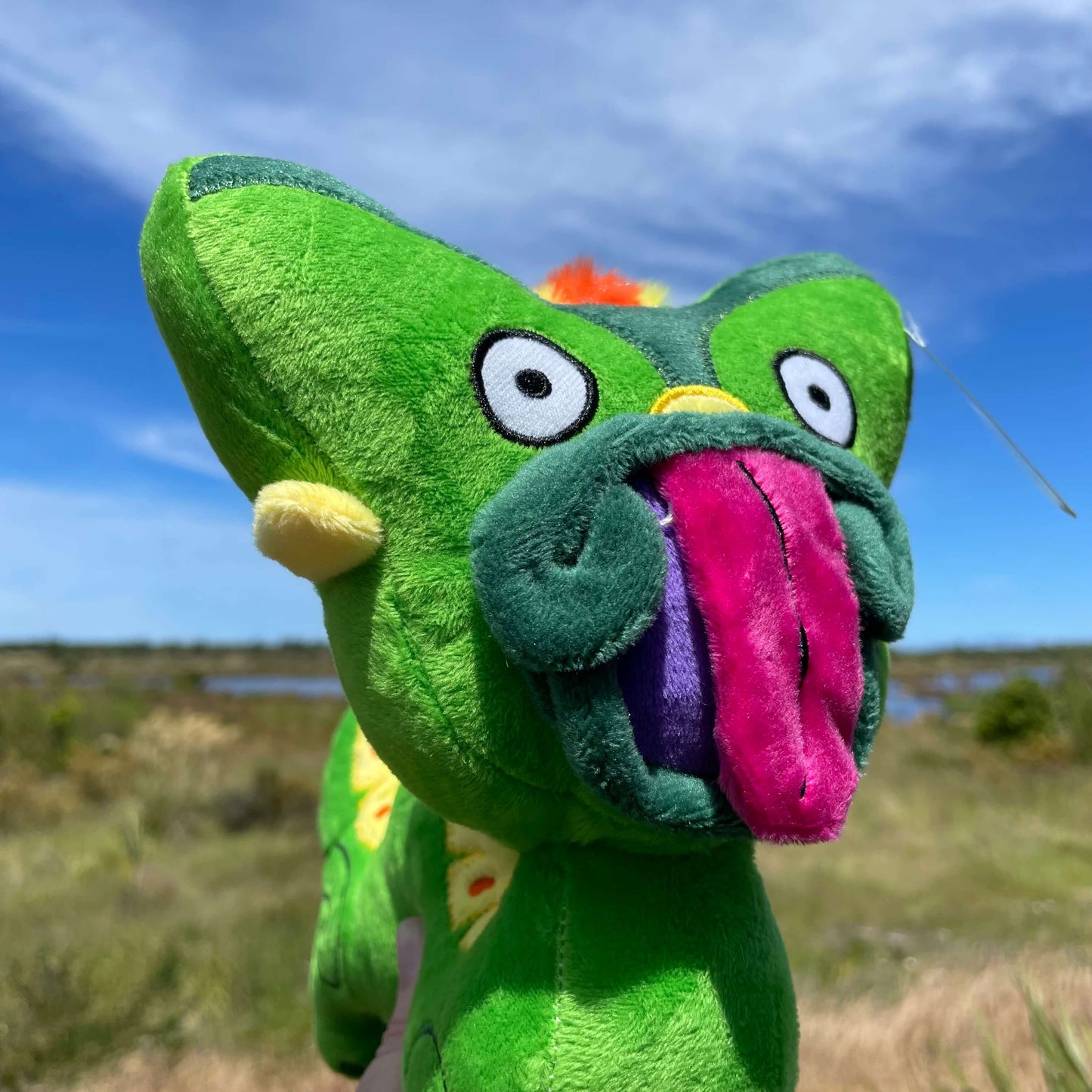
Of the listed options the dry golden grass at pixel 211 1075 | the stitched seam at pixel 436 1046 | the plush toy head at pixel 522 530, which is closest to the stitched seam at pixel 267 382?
the plush toy head at pixel 522 530

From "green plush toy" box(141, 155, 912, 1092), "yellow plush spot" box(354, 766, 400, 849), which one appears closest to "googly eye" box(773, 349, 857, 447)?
"green plush toy" box(141, 155, 912, 1092)

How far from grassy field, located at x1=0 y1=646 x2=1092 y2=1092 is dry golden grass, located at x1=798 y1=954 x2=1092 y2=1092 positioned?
0.04 feet

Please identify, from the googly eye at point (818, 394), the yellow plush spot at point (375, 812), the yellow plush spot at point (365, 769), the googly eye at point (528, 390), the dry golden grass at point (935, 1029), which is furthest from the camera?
the dry golden grass at point (935, 1029)

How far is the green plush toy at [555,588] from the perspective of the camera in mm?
1048

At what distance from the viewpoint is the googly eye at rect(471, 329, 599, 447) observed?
114 cm

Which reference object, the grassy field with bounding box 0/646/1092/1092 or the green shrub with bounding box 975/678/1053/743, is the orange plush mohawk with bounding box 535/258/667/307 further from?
the green shrub with bounding box 975/678/1053/743

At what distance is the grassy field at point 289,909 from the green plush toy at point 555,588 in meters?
1.70

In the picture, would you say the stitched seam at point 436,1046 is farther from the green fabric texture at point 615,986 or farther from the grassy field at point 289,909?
the grassy field at point 289,909

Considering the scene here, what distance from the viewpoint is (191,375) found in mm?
1175

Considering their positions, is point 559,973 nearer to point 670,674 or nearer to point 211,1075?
point 670,674

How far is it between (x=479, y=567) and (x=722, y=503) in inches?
11.0

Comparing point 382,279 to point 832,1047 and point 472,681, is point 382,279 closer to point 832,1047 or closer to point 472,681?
point 472,681

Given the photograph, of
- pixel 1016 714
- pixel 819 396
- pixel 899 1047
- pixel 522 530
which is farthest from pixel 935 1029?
pixel 1016 714

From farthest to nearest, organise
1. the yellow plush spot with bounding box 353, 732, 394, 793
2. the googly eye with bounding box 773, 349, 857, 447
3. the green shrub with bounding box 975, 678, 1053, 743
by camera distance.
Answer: the green shrub with bounding box 975, 678, 1053, 743 → the yellow plush spot with bounding box 353, 732, 394, 793 → the googly eye with bounding box 773, 349, 857, 447
